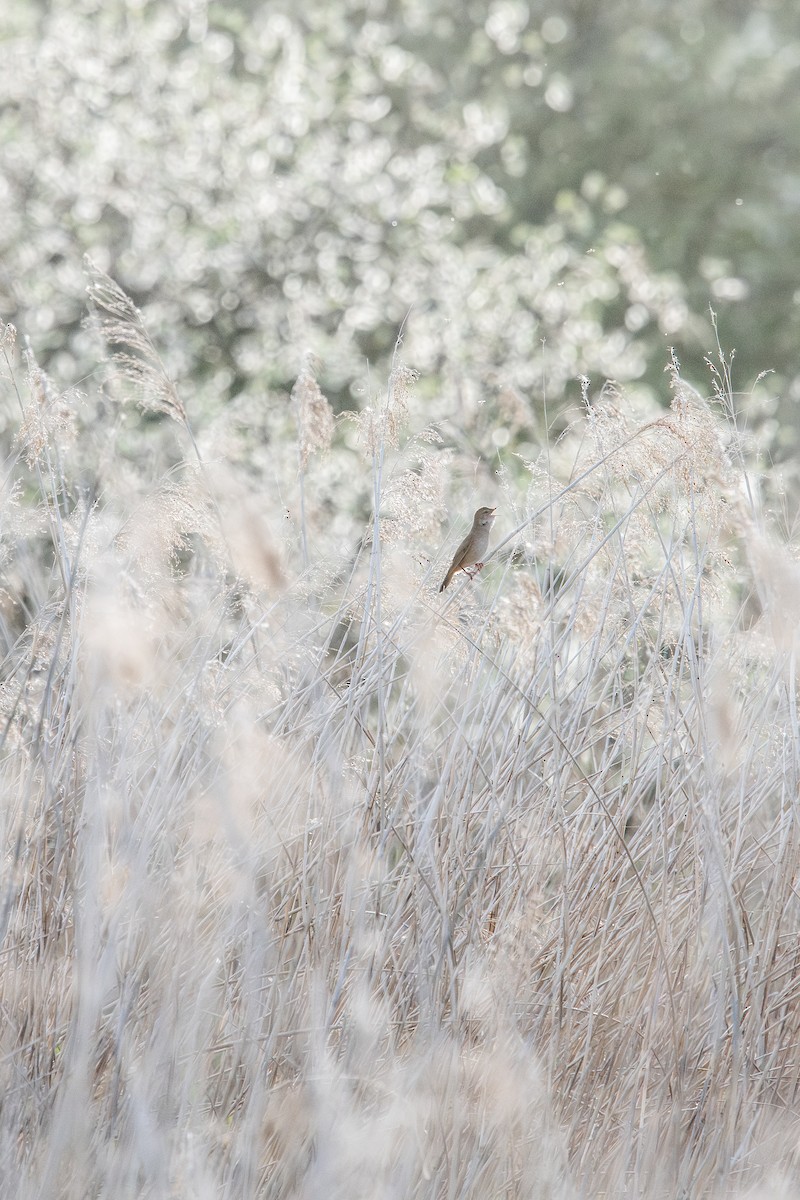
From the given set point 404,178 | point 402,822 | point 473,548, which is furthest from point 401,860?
point 404,178

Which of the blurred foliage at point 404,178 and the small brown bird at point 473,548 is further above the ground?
the blurred foliage at point 404,178

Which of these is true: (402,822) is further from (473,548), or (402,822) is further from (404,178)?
(404,178)

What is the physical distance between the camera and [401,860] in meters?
2.10

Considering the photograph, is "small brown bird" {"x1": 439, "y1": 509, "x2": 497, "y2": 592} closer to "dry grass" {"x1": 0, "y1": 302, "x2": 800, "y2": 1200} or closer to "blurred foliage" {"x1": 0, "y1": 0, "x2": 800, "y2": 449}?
"dry grass" {"x1": 0, "y1": 302, "x2": 800, "y2": 1200}

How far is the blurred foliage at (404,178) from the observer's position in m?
7.29

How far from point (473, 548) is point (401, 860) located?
1.02m

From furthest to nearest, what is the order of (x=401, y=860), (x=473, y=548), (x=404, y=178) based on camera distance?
(x=404, y=178), (x=473, y=548), (x=401, y=860)

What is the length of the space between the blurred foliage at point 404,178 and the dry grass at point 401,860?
481 centimetres

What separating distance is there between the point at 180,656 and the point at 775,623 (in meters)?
1.19

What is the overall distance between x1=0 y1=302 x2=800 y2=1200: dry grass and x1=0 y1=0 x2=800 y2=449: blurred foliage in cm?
481

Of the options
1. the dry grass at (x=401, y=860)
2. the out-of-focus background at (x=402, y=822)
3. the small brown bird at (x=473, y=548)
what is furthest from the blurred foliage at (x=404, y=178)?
the dry grass at (x=401, y=860)

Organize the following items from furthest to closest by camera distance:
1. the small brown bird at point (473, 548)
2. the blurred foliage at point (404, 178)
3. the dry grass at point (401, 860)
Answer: the blurred foliage at point (404, 178)
the small brown bird at point (473, 548)
the dry grass at point (401, 860)

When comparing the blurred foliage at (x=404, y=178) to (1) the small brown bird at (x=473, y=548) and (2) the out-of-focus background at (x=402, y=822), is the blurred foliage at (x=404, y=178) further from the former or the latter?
(1) the small brown bird at (x=473, y=548)

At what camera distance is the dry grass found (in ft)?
5.58
